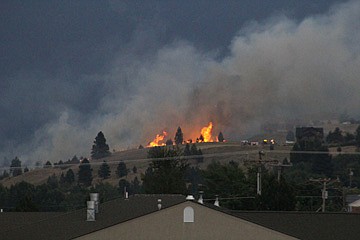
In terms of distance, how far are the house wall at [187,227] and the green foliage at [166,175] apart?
6461cm

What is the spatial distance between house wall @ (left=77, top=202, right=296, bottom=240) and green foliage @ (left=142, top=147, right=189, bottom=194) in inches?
2544

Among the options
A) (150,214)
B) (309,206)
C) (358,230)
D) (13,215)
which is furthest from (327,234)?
(309,206)

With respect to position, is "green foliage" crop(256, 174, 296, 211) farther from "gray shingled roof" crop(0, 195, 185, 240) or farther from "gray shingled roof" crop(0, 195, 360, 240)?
"gray shingled roof" crop(0, 195, 185, 240)

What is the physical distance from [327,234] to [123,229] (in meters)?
16.1

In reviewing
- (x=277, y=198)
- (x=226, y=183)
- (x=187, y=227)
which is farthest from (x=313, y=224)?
(x=226, y=183)

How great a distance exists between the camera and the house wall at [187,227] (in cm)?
5756

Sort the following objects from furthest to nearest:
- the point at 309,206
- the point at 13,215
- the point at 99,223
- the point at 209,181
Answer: the point at 209,181
the point at 309,206
the point at 13,215
the point at 99,223

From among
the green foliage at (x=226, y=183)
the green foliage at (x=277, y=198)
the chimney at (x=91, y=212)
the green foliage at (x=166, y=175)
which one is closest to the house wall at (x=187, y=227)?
the chimney at (x=91, y=212)

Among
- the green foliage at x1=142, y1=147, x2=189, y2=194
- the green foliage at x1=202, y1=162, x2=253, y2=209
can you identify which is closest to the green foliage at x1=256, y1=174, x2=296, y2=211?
the green foliage at x1=142, y1=147, x2=189, y2=194

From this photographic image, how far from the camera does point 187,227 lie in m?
57.9

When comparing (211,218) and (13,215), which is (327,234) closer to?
(211,218)

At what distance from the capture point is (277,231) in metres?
57.2

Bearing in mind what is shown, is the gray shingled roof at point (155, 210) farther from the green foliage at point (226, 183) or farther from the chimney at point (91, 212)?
the green foliage at point (226, 183)

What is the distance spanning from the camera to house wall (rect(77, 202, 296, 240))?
189ft
